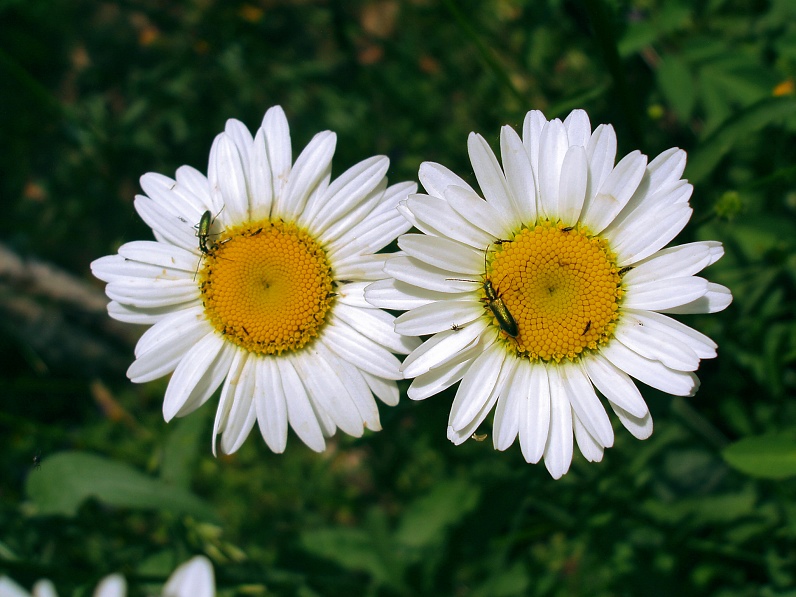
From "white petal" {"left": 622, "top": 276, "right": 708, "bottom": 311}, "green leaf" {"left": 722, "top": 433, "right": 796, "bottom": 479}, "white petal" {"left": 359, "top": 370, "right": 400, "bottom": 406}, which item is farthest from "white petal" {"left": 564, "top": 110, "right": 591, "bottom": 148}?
"green leaf" {"left": 722, "top": 433, "right": 796, "bottom": 479}

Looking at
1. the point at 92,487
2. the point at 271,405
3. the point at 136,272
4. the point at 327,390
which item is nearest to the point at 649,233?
the point at 327,390

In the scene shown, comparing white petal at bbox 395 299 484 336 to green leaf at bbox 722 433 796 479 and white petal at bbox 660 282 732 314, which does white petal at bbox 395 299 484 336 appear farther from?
green leaf at bbox 722 433 796 479

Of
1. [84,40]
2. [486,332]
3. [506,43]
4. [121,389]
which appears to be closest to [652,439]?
[486,332]

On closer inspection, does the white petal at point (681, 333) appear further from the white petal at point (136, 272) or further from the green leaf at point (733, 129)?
the white petal at point (136, 272)

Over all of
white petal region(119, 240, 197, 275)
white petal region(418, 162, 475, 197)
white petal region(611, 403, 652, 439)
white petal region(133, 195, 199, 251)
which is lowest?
white petal region(611, 403, 652, 439)

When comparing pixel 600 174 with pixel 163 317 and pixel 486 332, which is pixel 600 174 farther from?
pixel 163 317

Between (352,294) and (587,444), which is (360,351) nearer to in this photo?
(352,294)
